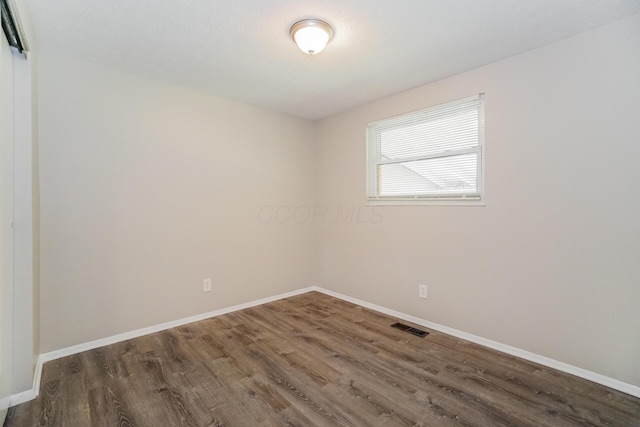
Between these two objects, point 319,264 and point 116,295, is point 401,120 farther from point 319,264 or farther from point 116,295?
point 116,295

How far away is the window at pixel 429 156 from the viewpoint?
2.63 meters

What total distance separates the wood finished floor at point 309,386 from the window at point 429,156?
1.36 m

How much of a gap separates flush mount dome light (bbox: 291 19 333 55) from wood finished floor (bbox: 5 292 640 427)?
7.46 ft

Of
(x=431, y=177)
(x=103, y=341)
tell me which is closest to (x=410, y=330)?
(x=431, y=177)

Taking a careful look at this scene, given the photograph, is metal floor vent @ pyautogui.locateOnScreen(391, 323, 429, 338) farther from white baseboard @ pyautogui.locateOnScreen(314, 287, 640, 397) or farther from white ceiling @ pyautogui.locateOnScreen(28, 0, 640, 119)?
white ceiling @ pyautogui.locateOnScreen(28, 0, 640, 119)

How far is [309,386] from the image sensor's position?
196 cm

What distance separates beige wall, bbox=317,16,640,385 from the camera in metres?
1.90

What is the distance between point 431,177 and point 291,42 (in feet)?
5.78

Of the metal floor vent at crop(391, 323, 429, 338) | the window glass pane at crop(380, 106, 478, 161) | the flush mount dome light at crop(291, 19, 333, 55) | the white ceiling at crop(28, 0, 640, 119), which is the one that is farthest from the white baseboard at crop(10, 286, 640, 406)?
the flush mount dome light at crop(291, 19, 333, 55)

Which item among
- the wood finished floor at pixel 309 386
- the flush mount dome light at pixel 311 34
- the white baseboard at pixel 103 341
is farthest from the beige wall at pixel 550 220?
the white baseboard at pixel 103 341

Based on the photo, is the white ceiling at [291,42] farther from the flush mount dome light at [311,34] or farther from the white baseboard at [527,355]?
the white baseboard at [527,355]

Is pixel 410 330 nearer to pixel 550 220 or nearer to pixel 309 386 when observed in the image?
pixel 309 386

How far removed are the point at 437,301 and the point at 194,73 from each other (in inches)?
122

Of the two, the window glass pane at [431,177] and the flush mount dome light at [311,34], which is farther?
the window glass pane at [431,177]
